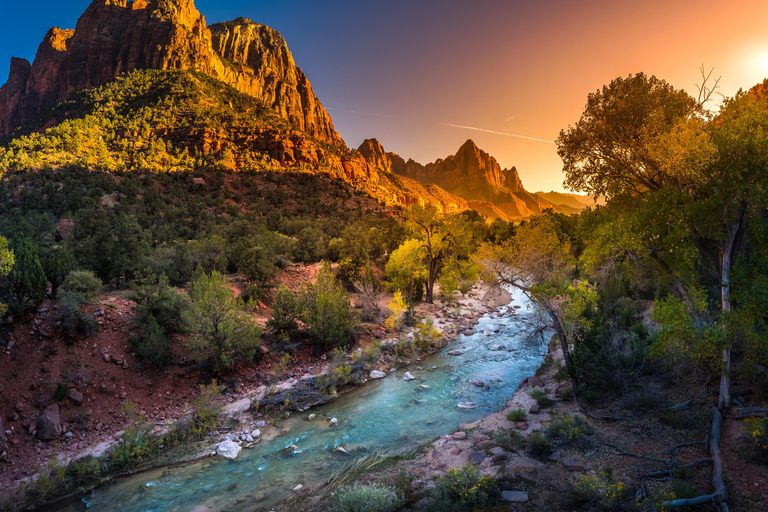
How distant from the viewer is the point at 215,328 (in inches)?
455

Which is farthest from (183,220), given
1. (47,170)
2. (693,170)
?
(693,170)

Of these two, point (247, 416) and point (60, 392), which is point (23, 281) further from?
point (247, 416)

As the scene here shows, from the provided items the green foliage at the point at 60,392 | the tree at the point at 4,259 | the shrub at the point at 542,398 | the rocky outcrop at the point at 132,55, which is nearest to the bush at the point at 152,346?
the green foliage at the point at 60,392

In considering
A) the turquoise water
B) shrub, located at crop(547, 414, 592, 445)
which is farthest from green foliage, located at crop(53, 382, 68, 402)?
shrub, located at crop(547, 414, 592, 445)

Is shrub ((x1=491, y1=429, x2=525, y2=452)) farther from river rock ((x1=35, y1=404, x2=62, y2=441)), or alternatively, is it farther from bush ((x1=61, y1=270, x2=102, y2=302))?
bush ((x1=61, y1=270, x2=102, y2=302))

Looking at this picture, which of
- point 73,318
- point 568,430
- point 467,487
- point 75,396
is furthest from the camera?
point 73,318

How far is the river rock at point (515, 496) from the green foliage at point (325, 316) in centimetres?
983

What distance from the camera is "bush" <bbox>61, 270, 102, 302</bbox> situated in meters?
11.3

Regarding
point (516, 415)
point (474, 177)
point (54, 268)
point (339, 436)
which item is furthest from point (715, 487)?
point (474, 177)

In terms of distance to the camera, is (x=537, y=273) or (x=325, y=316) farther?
(x=325, y=316)

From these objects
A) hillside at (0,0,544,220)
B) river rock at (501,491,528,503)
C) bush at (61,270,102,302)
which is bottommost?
river rock at (501,491,528,503)

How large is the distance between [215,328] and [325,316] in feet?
15.3

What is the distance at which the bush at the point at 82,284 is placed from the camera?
11336 millimetres

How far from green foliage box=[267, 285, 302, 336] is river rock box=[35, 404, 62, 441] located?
7.00 metres
